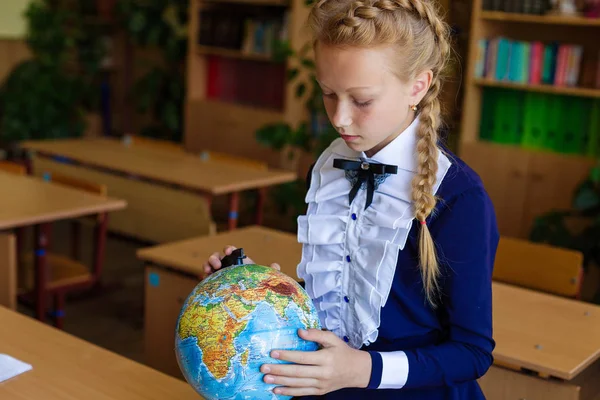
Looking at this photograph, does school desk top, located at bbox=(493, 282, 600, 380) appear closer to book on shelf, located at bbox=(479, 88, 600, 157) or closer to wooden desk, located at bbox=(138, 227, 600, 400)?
wooden desk, located at bbox=(138, 227, 600, 400)

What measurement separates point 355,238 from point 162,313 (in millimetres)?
1580

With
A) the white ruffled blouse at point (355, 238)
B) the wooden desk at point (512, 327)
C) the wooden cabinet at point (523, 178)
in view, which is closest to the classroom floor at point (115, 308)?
the wooden desk at point (512, 327)

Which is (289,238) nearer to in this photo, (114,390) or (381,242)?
(114,390)

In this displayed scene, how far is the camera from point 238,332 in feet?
3.64

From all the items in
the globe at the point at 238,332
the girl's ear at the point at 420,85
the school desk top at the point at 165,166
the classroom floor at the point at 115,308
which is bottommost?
the classroom floor at the point at 115,308

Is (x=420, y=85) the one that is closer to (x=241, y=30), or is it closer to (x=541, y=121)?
(x=541, y=121)

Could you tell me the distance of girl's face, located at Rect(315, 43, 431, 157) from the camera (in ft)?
3.81

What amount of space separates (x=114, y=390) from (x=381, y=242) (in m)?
0.66

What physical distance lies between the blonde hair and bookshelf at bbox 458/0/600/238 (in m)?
3.27

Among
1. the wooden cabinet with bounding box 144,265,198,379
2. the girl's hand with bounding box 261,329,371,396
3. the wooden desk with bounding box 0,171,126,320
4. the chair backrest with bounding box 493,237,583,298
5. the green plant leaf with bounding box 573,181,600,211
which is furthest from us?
the green plant leaf with bounding box 573,181,600,211

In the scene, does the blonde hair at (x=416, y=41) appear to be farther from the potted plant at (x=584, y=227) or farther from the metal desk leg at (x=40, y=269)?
the potted plant at (x=584, y=227)

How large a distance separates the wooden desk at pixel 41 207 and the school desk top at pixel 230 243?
1.83ft

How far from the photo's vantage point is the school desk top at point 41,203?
9.99 ft

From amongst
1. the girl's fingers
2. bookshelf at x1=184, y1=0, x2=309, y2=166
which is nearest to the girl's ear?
the girl's fingers
